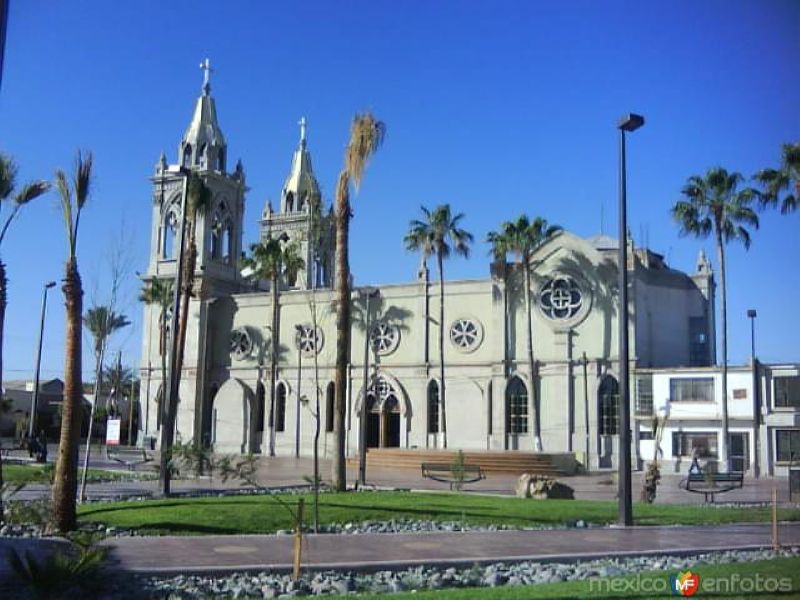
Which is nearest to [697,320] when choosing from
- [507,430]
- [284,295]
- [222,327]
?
[507,430]

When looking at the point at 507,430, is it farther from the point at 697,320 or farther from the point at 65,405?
the point at 65,405

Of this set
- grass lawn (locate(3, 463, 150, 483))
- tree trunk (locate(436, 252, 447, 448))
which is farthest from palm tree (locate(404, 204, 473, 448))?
grass lawn (locate(3, 463, 150, 483))

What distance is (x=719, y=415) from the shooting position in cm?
4219

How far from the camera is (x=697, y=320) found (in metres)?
51.5

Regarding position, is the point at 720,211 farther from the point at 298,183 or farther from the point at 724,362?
the point at 298,183

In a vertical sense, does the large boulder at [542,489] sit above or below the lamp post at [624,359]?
below

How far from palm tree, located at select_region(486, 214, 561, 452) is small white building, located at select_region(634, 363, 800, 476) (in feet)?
18.7

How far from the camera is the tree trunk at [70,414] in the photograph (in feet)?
49.1

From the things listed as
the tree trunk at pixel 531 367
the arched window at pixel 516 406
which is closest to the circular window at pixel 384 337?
the arched window at pixel 516 406

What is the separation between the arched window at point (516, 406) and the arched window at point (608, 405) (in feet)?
13.8

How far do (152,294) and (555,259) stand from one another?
28588 millimetres

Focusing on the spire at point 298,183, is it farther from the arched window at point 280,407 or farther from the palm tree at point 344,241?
the palm tree at point 344,241

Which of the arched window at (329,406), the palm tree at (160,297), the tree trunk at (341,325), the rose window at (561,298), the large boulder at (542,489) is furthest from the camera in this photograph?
the palm tree at (160,297)

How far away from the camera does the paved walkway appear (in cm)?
1166
